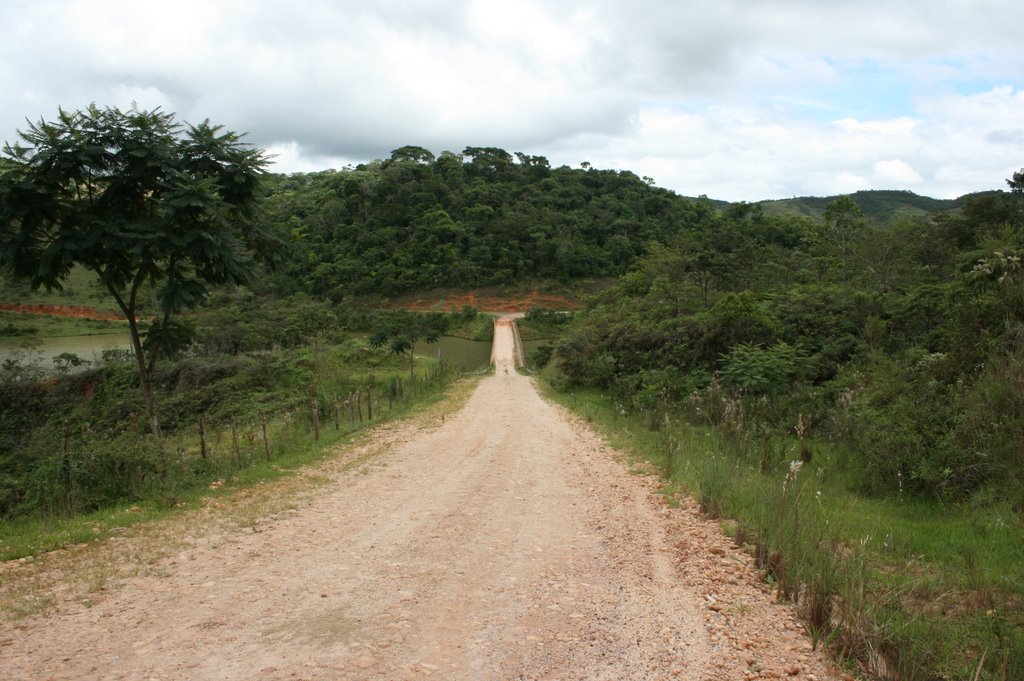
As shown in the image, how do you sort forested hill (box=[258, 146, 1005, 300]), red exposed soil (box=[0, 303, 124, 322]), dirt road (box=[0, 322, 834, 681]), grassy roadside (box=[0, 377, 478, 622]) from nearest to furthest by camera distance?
dirt road (box=[0, 322, 834, 681]) → grassy roadside (box=[0, 377, 478, 622]) → red exposed soil (box=[0, 303, 124, 322]) → forested hill (box=[258, 146, 1005, 300])

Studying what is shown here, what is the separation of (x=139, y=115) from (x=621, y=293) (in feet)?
90.5

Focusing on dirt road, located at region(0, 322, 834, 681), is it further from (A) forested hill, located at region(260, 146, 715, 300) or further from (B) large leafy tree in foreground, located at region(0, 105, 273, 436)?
(A) forested hill, located at region(260, 146, 715, 300)

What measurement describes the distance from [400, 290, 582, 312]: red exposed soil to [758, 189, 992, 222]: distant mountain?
4311 cm

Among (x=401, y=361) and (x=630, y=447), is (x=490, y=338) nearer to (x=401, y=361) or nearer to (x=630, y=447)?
(x=401, y=361)

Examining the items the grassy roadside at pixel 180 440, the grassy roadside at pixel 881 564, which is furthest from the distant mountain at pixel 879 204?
the grassy roadside at pixel 881 564

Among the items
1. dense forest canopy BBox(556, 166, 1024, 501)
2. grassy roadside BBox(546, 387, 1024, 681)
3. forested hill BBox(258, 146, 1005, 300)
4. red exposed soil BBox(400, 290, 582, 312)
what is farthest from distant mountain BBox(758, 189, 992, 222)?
grassy roadside BBox(546, 387, 1024, 681)

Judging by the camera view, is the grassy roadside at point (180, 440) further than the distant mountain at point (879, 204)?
No

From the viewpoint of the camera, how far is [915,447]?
8570 millimetres

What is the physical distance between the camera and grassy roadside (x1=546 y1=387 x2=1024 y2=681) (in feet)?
13.2

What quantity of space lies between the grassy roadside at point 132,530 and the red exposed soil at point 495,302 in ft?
152

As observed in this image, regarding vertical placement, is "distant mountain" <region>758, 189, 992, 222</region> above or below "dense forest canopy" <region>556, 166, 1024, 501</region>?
above

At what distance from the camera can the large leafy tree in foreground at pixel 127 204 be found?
9.83m

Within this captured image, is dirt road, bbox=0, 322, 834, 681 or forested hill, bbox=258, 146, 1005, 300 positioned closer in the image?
dirt road, bbox=0, 322, 834, 681

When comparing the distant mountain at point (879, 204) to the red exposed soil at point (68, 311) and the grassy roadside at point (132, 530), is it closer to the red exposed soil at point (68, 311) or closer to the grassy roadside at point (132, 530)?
the red exposed soil at point (68, 311)
